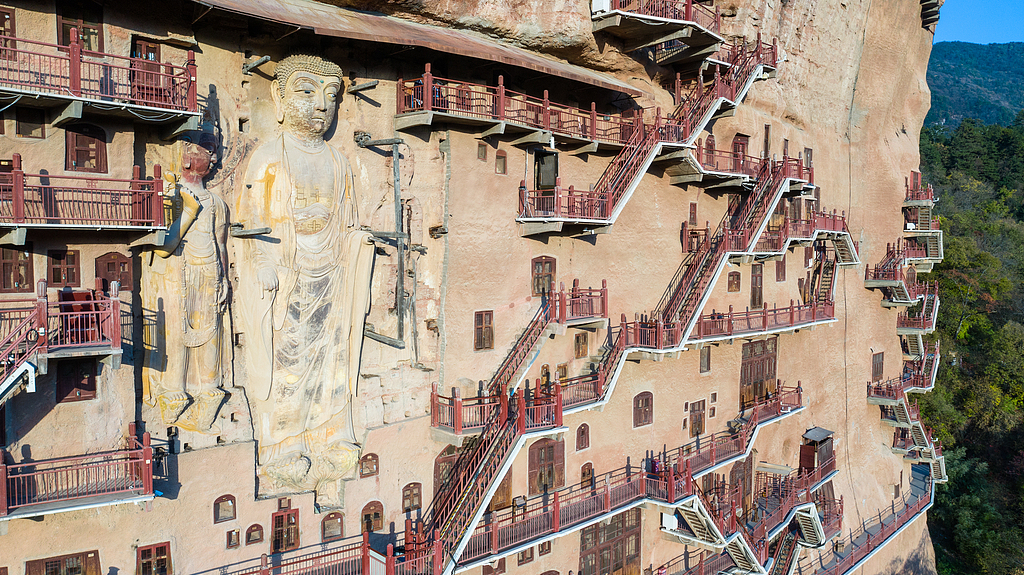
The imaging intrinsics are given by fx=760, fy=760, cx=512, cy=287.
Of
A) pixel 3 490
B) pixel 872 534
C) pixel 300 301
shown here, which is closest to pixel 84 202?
pixel 300 301

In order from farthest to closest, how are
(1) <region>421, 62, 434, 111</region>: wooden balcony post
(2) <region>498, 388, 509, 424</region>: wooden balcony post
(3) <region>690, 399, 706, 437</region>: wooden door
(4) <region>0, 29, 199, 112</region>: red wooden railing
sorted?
(3) <region>690, 399, 706, 437</region>: wooden door < (2) <region>498, 388, 509, 424</region>: wooden balcony post < (1) <region>421, 62, 434, 111</region>: wooden balcony post < (4) <region>0, 29, 199, 112</region>: red wooden railing

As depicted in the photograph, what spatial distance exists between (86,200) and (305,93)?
5155 mm

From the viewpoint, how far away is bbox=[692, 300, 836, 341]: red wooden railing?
26.1 meters

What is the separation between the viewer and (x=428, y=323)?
20219 mm

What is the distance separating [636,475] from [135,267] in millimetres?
16719

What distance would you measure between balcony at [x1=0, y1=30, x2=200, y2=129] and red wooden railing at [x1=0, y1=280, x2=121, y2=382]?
336cm

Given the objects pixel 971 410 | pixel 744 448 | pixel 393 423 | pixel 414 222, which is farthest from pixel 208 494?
pixel 971 410

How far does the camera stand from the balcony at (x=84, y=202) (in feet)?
44.3

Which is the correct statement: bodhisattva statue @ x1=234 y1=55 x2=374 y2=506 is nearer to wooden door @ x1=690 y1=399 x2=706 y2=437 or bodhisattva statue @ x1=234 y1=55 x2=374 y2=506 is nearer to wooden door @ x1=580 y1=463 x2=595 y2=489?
wooden door @ x1=580 y1=463 x2=595 y2=489

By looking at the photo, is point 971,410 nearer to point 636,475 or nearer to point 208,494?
point 636,475

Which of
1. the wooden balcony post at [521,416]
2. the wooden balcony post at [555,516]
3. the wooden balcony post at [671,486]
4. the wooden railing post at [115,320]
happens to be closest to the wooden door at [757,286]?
the wooden balcony post at [671,486]

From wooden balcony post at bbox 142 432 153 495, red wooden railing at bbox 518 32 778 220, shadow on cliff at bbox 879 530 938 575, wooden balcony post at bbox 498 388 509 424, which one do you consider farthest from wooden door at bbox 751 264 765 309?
wooden balcony post at bbox 142 432 153 495

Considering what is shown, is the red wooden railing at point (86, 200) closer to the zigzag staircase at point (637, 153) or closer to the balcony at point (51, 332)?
the balcony at point (51, 332)

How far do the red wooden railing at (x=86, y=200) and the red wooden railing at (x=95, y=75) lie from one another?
1382 millimetres
